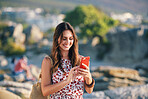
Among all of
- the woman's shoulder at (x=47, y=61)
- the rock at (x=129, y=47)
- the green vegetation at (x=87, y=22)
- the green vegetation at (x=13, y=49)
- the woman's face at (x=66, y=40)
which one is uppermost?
the green vegetation at (x=87, y=22)

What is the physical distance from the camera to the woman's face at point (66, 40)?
4.87 ft

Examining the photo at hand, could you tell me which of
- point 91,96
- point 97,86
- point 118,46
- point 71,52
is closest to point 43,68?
point 71,52

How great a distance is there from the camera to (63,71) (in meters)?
1.52

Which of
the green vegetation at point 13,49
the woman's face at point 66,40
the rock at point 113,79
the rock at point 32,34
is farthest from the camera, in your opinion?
the rock at point 32,34

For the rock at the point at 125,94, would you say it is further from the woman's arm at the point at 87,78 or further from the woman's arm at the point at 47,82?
the woman's arm at the point at 47,82

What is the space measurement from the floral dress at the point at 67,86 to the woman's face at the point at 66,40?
13 cm

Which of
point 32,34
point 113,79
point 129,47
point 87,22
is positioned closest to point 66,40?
point 113,79

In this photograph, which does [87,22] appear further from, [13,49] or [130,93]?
[130,93]

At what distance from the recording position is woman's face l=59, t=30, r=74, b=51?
1.48m

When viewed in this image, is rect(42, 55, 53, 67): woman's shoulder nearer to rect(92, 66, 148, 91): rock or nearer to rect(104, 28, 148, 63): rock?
rect(92, 66, 148, 91): rock

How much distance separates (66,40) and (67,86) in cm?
40

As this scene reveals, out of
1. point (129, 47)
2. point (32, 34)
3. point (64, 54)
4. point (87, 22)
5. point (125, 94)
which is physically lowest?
point (125, 94)

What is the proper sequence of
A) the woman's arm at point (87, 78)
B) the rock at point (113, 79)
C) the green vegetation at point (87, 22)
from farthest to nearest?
the green vegetation at point (87, 22)
the rock at point (113, 79)
the woman's arm at point (87, 78)

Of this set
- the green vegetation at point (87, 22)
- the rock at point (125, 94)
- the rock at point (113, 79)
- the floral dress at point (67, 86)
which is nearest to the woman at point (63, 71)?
the floral dress at point (67, 86)
